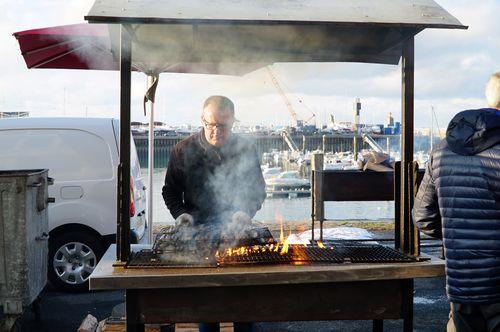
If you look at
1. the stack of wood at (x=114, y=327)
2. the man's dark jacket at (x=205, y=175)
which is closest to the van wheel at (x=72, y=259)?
the stack of wood at (x=114, y=327)

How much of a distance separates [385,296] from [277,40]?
186 centimetres

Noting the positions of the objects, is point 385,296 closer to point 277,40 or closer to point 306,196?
point 277,40

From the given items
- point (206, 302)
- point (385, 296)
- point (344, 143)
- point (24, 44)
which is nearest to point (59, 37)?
point (24, 44)

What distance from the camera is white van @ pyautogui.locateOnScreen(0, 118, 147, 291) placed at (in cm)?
679

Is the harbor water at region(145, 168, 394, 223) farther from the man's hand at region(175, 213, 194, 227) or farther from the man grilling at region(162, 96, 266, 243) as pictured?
the man's hand at region(175, 213, 194, 227)

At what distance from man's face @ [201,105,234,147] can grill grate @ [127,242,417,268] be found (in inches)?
38.8

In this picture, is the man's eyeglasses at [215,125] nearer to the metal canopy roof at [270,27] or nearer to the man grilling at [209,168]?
the man grilling at [209,168]

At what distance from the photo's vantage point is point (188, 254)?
334 centimetres

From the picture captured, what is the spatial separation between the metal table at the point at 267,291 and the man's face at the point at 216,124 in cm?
125

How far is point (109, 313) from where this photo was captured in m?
5.96

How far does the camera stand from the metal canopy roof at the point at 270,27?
3.08m

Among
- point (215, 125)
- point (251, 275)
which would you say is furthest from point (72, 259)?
point (251, 275)

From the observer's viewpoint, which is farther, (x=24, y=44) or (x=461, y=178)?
(x=24, y=44)

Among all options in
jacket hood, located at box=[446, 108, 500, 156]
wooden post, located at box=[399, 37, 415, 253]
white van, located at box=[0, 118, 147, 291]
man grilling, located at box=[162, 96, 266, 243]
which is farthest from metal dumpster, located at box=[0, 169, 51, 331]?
jacket hood, located at box=[446, 108, 500, 156]
